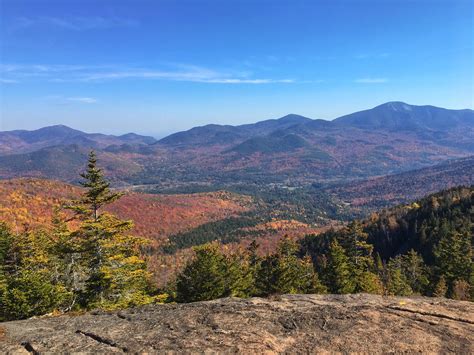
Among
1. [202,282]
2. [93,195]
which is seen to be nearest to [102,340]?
[93,195]

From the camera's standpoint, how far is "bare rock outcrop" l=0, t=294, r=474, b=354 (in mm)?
11594

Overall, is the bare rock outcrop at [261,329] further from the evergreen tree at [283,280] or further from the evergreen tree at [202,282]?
the evergreen tree at [283,280]

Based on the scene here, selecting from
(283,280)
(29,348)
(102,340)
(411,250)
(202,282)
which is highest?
(29,348)

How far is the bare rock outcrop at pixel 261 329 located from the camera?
38.0 ft

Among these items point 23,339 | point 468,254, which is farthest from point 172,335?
point 468,254

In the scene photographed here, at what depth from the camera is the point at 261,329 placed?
12.8 m

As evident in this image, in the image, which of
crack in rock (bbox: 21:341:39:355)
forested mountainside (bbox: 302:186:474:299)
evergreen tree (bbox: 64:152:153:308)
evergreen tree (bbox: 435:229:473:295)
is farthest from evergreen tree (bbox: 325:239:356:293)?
crack in rock (bbox: 21:341:39:355)

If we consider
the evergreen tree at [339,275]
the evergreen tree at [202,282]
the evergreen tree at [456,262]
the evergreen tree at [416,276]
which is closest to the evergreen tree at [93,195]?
the evergreen tree at [202,282]

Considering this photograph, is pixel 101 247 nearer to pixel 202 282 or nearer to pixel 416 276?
pixel 202 282

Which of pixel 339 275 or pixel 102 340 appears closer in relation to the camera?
pixel 102 340

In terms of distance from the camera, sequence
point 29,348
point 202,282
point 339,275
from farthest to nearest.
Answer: point 339,275, point 202,282, point 29,348

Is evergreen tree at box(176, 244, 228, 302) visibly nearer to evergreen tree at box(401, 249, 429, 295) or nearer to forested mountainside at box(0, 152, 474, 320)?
forested mountainside at box(0, 152, 474, 320)

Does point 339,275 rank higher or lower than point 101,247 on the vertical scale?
lower

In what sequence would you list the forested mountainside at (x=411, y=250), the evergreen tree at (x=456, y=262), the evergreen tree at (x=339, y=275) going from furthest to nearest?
the evergreen tree at (x=456, y=262) < the forested mountainside at (x=411, y=250) < the evergreen tree at (x=339, y=275)
